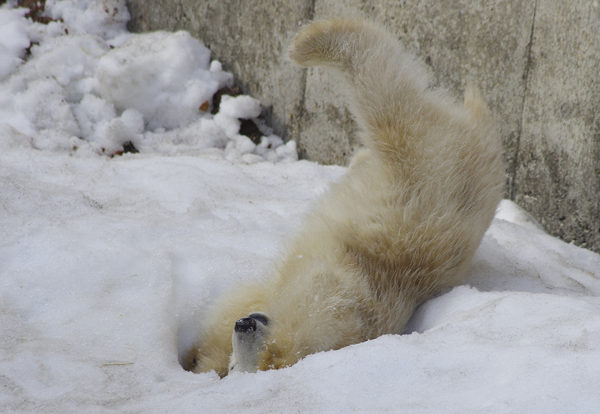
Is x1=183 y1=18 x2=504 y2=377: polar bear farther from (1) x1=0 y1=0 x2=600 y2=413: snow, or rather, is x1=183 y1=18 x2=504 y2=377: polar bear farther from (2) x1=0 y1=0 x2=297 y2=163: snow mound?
(2) x1=0 y1=0 x2=297 y2=163: snow mound

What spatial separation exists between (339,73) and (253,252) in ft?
3.10

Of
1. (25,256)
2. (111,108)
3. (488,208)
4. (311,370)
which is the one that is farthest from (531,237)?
(111,108)

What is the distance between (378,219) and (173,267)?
3.08ft

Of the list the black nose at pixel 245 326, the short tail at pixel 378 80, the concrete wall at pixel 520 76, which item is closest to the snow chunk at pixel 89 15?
the concrete wall at pixel 520 76

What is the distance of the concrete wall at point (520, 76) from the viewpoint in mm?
2836

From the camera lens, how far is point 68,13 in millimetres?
4211

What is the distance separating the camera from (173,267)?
2.32m

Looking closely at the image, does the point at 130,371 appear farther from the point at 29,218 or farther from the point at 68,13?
the point at 68,13

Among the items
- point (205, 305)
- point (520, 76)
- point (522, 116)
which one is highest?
point (520, 76)

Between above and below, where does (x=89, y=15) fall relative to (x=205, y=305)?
above

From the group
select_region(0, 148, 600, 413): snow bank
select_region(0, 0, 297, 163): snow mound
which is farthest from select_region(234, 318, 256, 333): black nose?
select_region(0, 0, 297, 163): snow mound

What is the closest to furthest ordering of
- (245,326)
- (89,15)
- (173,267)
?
1. (245,326)
2. (173,267)
3. (89,15)

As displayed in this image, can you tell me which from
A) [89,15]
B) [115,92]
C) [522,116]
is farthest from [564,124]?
[89,15]

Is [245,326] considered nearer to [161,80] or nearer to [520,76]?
[520,76]
